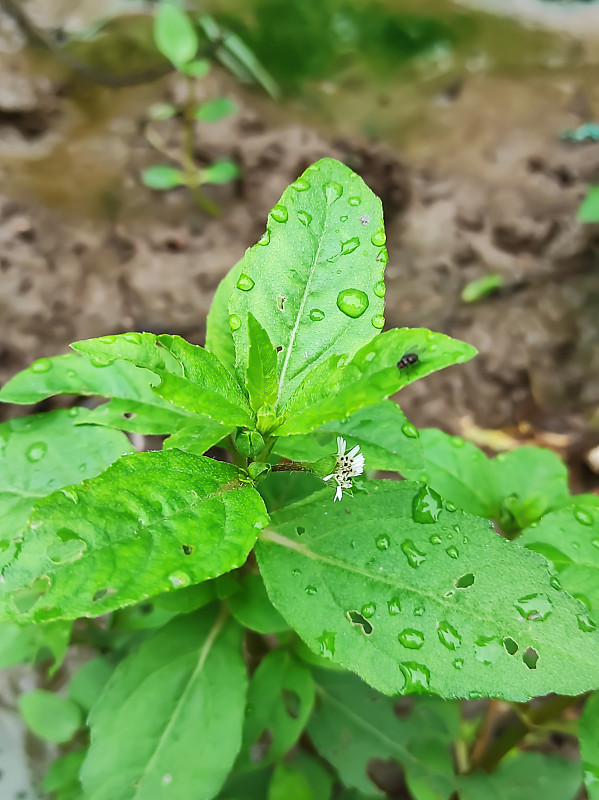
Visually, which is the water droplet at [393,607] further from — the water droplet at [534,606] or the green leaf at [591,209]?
the green leaf at [591,209]

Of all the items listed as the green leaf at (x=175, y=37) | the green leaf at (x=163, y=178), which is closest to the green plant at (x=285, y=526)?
the green leaf at (x=163, y=178)

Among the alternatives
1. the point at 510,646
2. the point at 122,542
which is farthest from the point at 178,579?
the point at 510,646

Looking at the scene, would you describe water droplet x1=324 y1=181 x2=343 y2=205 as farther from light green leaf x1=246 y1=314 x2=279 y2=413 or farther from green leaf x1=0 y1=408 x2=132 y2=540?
green leaf x1=0 y1=408 x2=132 y2=540

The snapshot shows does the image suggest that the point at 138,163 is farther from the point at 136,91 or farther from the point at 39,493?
the point at 39,493

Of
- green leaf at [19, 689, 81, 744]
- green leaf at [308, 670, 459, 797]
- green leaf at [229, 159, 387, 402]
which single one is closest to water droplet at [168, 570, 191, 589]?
green leaf at [229, 159, 387, 402]

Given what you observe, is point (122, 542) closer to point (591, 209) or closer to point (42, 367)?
Result: point (42, 367)

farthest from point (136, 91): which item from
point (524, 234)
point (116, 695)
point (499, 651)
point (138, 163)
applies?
point (499, 651)
